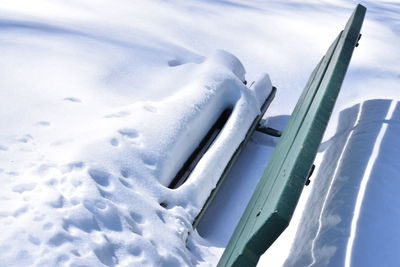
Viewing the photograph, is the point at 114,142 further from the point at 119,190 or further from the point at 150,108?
the point at 150,108

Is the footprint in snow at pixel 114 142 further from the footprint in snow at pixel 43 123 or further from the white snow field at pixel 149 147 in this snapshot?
the footprint in snow at pixel 43 123

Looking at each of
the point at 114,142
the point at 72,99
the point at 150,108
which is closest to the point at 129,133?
the point at 114,142

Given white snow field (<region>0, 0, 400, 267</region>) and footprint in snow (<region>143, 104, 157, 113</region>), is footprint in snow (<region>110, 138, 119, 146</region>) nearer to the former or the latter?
white snow field (<region>0, 0, 400, 267</region>)

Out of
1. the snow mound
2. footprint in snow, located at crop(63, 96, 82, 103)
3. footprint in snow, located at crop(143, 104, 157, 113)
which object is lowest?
the snow mound

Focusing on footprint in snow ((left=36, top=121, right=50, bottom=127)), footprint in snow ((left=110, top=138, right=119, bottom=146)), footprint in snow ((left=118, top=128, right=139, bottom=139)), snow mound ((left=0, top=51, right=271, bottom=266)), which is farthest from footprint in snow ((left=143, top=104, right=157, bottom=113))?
footprint in snow ((left=36, top=121, right=50, bottom=127))

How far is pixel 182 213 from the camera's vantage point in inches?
94.3

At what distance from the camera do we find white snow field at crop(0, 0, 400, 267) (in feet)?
6.66

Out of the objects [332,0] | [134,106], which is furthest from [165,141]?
[332,0]

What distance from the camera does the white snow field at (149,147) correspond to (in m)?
2.03

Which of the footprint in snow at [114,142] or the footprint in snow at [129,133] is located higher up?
the footprint in snow at [129,133]

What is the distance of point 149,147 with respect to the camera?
8.21 feet

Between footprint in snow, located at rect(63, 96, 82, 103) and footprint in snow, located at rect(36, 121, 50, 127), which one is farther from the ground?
footprint in snow, located at rect(63, 96, 82, 103)

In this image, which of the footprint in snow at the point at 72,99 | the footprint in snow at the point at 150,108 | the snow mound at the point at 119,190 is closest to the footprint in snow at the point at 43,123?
the snow mound at the point at 119,190

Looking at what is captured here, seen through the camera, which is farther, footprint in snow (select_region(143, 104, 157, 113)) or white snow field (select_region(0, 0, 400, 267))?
footprint in snow (select_region(143, 104, 157, 113))
